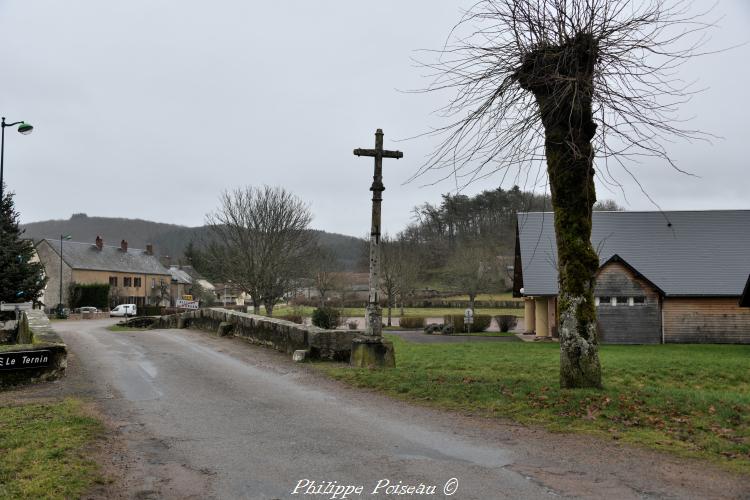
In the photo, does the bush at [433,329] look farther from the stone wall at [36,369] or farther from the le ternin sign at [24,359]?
the le ternin sign at [24,359]

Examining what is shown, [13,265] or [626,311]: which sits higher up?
[13,265]

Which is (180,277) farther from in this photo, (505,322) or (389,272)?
(505,322)

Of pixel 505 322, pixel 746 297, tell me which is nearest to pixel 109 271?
pixel 505 322

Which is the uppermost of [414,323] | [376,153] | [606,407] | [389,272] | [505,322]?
[376,153]

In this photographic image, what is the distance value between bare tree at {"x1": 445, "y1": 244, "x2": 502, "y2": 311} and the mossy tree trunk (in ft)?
160

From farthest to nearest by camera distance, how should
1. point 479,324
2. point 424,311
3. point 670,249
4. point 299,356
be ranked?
point 424,311 → point 479,324 → point 670,249 → point 299,356

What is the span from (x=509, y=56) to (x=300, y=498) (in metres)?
6.65

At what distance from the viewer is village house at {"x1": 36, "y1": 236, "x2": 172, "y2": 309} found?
206 ft

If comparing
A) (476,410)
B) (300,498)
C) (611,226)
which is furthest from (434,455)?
(611,226)

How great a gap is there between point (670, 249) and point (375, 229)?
26812 millimetres

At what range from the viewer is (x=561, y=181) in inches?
344

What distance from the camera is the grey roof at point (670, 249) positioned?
101ft

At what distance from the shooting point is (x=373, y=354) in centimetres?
1160

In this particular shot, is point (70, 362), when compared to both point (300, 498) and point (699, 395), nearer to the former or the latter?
point (300, 498)
